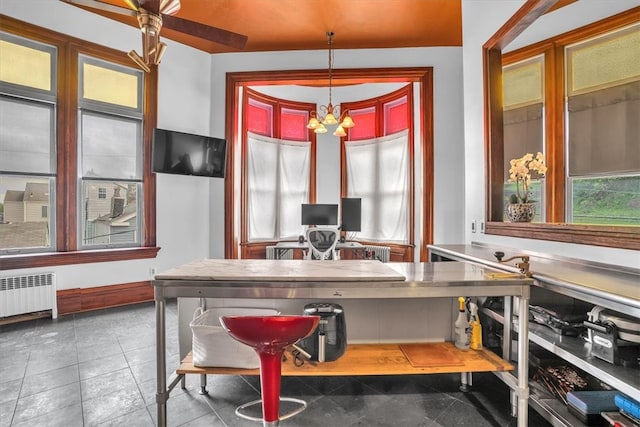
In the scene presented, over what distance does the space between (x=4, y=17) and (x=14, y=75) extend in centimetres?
59

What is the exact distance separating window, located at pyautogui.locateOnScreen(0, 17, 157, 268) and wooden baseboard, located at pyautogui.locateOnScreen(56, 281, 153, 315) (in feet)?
1.27

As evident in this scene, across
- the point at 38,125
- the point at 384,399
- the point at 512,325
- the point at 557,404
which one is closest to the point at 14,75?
the point at 38,125

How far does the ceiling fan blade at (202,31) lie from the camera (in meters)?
2.37

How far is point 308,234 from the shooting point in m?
5.04

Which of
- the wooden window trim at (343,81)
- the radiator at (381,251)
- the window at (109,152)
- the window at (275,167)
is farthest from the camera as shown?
the window at (275,167)

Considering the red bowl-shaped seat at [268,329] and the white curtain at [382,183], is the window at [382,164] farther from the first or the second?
the red bowl-shaped seat at [268,329]

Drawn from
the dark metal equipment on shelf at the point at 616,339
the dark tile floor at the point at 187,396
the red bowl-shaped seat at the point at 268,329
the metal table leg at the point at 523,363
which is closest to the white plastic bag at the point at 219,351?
the dark tile floor at the point at 187,396

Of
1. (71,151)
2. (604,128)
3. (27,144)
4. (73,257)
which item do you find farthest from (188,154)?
(604,128)

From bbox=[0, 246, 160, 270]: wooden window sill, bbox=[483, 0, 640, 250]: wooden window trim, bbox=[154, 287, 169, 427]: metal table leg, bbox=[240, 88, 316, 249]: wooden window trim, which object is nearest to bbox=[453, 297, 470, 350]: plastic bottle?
bbox=[483, 0, 640, 250]: wooden window trim

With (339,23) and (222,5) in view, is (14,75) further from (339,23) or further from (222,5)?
(339,23)

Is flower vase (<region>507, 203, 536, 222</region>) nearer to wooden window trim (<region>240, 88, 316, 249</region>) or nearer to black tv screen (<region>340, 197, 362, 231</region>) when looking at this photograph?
black tv screen (<region>340, 197, 362, 231</region>)

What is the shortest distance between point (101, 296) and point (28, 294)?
714mm

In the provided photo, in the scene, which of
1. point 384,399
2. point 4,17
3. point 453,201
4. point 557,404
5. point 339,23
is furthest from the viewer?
point 453,201

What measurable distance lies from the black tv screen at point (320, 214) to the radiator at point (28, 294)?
3614mm
